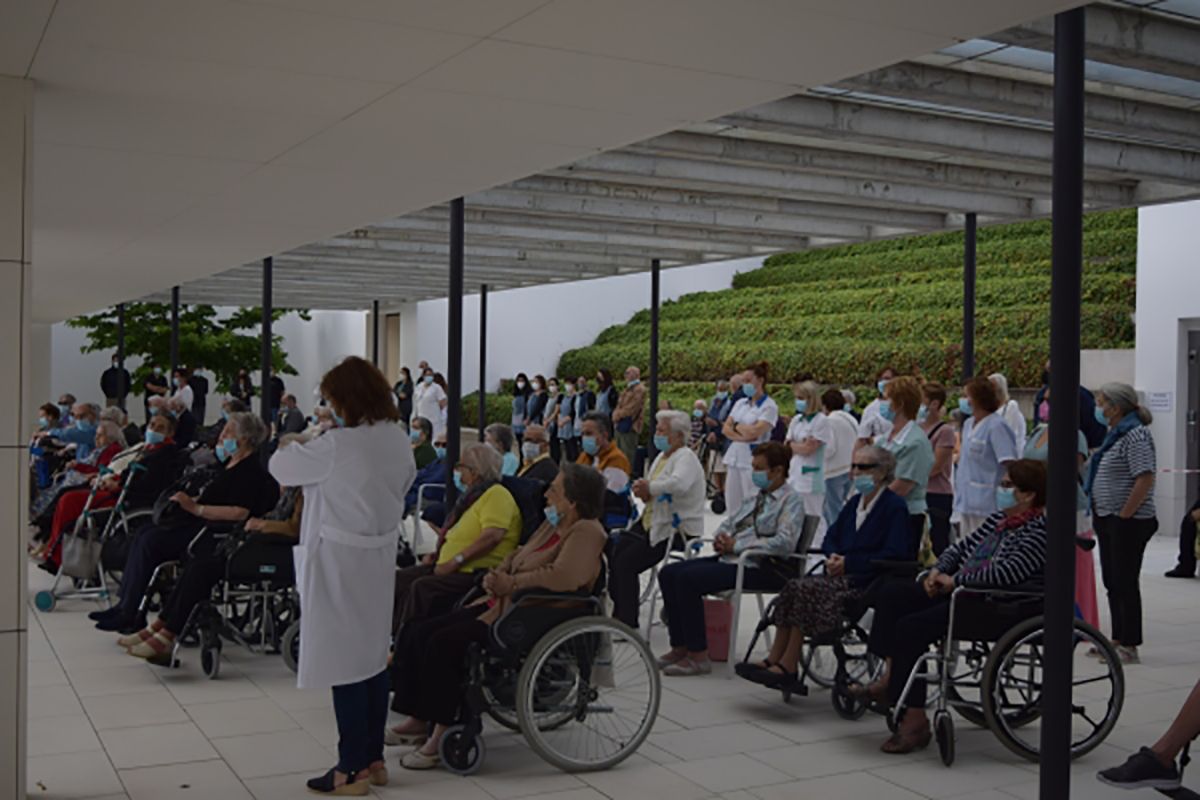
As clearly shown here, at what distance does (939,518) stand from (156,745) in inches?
199

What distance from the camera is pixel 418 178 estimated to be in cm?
673

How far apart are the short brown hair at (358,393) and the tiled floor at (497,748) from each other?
1401mm

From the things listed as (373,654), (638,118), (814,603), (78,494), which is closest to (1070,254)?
(638,118)

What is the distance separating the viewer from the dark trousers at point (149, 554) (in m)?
6.97

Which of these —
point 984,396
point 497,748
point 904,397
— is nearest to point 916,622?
point 497,748

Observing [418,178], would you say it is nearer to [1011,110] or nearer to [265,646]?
[265,646]

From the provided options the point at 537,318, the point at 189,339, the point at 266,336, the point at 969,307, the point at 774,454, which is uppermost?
the point at 537,318

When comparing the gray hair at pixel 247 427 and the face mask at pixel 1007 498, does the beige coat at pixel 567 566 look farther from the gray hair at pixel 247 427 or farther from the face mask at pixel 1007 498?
the gray hair at pixel 247 427

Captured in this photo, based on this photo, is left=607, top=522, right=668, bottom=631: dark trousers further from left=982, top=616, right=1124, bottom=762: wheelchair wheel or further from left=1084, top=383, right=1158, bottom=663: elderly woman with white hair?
left=1084, top=383, right=1158, bottom=663: elderly woman with white hair


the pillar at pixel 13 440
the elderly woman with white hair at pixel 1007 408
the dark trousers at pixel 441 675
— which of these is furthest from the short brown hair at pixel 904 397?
the pillar at pixel 13 440

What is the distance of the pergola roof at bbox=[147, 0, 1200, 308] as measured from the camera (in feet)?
21.1

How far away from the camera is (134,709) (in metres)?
5.85

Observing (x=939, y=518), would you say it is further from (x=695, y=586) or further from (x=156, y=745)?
(x=156, y=745)

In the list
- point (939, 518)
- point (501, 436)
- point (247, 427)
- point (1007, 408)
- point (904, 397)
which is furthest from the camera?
point (1007, 408)
